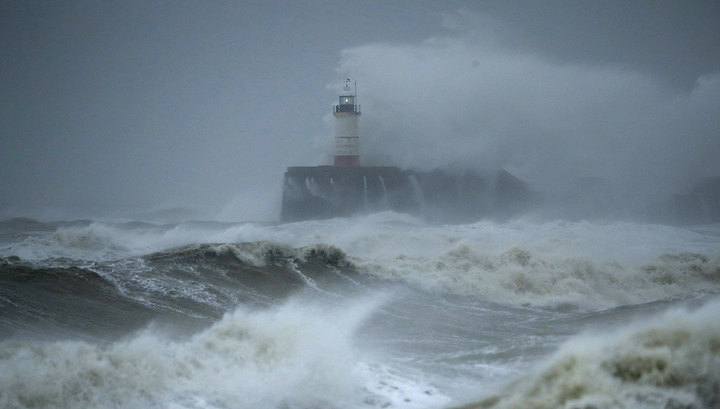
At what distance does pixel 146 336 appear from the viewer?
306 inches

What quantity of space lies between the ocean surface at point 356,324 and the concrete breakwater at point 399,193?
1262 centimetres

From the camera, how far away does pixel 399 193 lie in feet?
109

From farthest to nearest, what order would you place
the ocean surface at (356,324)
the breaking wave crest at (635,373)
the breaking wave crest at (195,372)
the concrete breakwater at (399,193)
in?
the concrete breakwater at (399,193), the breaking wave crest at (195,372), the ocean surface at (356,324), the breaking wave crest at (635,373)

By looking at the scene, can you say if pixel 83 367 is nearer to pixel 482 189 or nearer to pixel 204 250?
pixel 204 250

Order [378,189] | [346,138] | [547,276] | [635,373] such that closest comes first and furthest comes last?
[635,373] < [547,276] < [378,189] < [346,138]

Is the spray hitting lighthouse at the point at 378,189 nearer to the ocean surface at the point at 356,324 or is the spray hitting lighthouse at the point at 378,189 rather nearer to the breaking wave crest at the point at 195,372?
the ocean surface at the point at 356,324

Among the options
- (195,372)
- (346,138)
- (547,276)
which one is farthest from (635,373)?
(346,138)

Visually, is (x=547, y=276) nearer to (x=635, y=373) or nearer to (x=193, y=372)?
(x=635, y=373)

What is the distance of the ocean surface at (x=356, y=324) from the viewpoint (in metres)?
5.68

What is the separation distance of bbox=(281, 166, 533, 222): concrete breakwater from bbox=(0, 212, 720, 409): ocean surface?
1262 cm

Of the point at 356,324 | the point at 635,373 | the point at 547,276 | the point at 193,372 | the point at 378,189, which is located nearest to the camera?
the point at 635,373

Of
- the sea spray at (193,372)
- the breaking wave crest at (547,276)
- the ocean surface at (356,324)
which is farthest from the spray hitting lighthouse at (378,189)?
the sea spray at (193,372)

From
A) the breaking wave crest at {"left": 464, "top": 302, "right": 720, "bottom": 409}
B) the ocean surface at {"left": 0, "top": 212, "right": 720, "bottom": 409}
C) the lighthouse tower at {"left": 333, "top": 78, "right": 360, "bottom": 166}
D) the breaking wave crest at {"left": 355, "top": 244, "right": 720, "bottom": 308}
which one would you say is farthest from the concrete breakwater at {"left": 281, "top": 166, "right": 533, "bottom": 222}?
the breaking wave crest at {"left": 464, "top": 302, "right": 720, "bottom": 409}

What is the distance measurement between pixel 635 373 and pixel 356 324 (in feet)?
17.7
